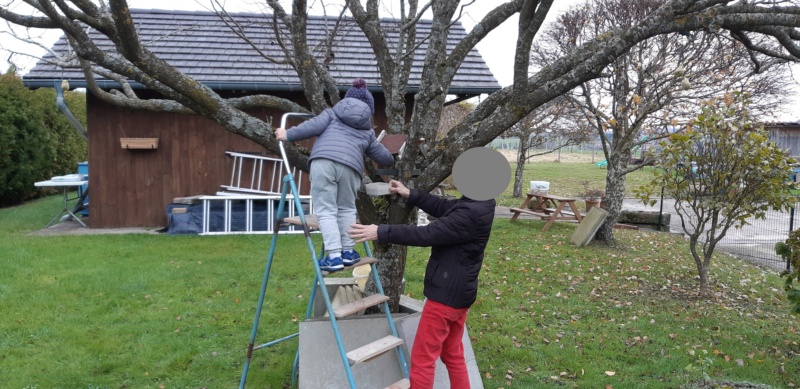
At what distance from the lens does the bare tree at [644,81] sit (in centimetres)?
964

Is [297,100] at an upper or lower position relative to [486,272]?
upper

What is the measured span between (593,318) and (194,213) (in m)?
6.89

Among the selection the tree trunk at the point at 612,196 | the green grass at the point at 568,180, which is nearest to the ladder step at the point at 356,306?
the tree trunk at the point at 612,196

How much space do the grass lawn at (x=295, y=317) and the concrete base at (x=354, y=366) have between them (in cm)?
70

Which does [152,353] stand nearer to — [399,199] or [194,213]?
[399,199]

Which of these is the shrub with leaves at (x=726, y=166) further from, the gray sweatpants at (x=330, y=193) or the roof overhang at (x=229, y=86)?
the roof overhang at (x=229, y=86)

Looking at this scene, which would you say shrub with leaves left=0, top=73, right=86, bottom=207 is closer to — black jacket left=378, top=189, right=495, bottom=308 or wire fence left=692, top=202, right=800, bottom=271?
black jacket left=378, top=189, right=495, bottom=308

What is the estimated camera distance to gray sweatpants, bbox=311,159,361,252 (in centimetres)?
337

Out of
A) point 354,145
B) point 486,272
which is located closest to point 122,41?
point 354,145

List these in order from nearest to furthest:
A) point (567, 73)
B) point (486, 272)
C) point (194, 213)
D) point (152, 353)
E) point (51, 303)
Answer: point (567, 73)
point (152, 353)
point (51, 303)
point (486, 272)
point (194, 213)

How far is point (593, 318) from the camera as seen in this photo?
5840 mm

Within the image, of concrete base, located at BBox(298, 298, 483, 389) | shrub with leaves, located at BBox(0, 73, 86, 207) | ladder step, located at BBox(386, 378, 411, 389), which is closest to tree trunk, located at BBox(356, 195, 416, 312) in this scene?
concrete base, located at BBox(298, 298, 483, 389)

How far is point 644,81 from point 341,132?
27.1ft

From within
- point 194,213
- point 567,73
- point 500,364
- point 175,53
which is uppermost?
point 175,53
